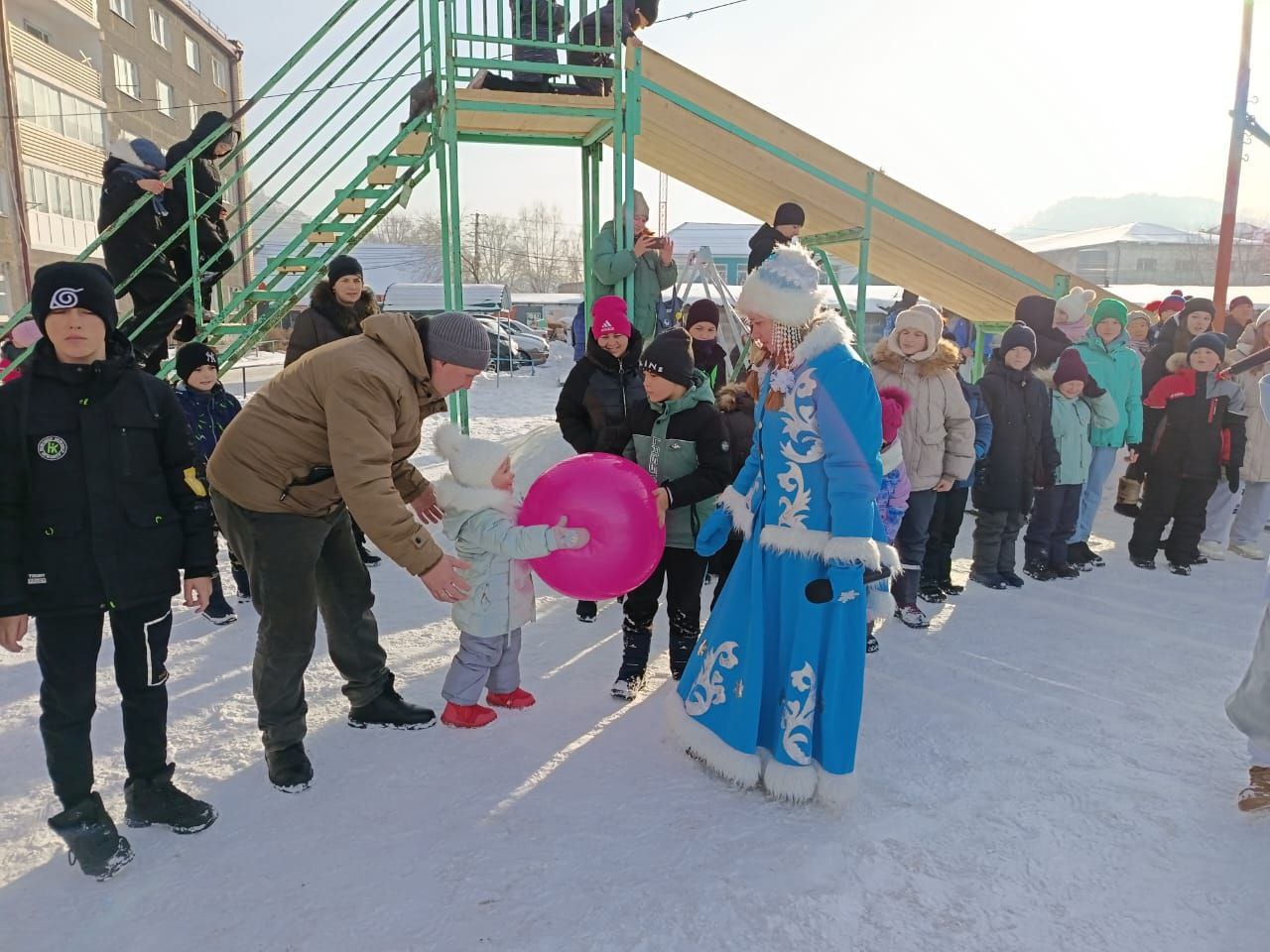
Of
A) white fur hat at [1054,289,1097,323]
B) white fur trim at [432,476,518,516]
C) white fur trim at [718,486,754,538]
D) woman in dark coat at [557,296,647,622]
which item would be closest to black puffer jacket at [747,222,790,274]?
white fur hat at [1054,289,1097,323]

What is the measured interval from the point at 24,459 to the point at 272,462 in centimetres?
70

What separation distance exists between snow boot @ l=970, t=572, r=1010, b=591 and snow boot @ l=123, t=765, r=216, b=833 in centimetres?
506

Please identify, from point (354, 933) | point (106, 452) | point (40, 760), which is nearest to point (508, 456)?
point (106, 452)

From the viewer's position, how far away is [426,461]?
10320 mm

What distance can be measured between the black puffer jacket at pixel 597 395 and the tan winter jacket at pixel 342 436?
1695 mm

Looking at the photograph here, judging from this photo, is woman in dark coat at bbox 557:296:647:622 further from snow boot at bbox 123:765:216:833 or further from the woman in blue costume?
snow boot at bbox 123:765:216:833

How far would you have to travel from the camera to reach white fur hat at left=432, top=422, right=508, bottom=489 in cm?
330

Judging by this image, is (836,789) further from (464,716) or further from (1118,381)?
(1118,381)

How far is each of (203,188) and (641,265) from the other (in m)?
3.92

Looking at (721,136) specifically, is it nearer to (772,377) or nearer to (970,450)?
(970,450)

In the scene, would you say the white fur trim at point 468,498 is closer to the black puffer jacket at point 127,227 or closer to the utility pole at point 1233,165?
the black puffer jacket at point 127,227

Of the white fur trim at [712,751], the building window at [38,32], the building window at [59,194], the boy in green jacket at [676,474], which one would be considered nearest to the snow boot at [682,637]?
the boy in green jacket at [676,474]

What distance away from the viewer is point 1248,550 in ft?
22.1

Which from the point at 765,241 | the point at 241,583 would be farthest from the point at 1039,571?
the point at 241,583
